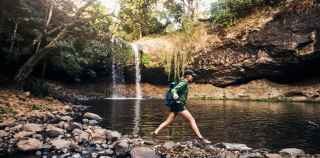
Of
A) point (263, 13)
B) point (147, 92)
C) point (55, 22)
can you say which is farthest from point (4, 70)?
point (263, 13)

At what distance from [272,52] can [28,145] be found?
2703cm

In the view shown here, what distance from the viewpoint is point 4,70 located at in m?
21.4

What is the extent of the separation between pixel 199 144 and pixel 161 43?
2760 cm

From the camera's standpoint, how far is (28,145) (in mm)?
8648

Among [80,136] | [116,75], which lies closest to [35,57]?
[80,136]

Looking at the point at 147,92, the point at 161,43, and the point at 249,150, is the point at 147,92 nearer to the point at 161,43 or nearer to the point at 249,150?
the point at 161,43

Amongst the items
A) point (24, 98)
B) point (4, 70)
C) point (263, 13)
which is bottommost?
point (24, 98)

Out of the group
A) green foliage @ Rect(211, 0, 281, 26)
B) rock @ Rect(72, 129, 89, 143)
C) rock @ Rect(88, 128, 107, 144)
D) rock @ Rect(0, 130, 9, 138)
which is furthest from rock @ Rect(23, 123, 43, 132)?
green foliage @ Rect(211, 0, 281, 26)

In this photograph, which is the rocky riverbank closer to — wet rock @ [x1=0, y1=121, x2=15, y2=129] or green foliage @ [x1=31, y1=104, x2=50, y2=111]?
wet rock @ [x1=0, y1=121, x2=15, y2=129]

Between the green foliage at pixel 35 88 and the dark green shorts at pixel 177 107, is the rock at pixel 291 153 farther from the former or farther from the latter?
the green foliage at pixel 35 88

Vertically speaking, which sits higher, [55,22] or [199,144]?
[55,22]

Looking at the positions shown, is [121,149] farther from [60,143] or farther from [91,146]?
[60,143]

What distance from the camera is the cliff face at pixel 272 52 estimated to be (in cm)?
3053

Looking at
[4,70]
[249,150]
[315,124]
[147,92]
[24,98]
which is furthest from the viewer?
[147,92]
